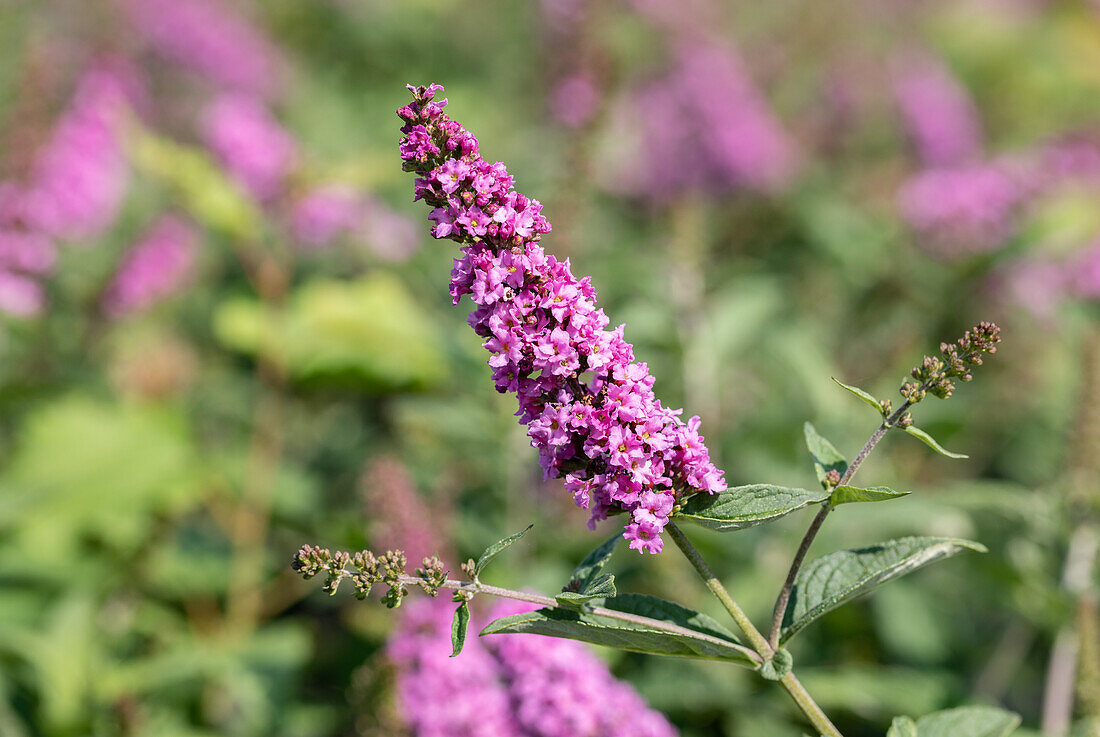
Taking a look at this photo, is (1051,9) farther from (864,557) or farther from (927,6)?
(864,557)

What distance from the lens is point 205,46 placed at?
27.8 feet

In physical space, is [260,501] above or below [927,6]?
below

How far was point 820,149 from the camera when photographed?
24.3ft

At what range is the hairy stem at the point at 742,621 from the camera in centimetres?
159

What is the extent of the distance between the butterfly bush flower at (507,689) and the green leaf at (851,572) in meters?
0.74

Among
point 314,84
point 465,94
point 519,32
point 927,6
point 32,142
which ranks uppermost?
point 927,6

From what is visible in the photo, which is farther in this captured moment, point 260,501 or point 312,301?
point 312,301

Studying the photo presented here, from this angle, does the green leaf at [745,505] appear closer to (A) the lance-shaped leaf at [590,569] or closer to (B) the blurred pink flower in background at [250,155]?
(A) the lance-shaped leaf at [590,569]

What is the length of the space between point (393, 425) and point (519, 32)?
6.14 m

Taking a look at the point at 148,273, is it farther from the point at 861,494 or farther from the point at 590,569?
the point at 861,494

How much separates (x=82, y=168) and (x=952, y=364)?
4335 millimetres

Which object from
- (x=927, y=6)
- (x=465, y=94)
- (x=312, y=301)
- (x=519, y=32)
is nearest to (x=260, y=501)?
(x=312, y=301)

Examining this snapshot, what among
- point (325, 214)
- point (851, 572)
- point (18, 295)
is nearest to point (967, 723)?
point (851, 572)

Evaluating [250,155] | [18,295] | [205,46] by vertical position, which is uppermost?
[205,46]
